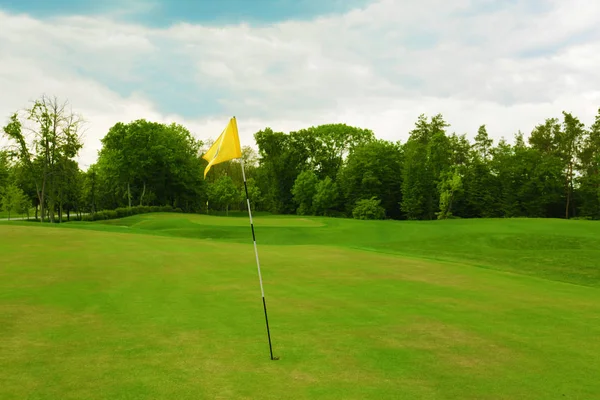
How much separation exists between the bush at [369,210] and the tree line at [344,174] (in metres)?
0.17

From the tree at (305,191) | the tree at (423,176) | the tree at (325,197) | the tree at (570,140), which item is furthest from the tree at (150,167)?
the tree at (570,140)

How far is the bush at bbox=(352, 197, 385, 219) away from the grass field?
52.2 metres

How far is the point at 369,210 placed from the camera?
7006 centimetres

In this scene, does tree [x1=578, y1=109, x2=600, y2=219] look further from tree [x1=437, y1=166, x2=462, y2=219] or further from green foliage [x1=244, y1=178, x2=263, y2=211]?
green foliage [x1=244, y1=178, x2=263, y2=211]

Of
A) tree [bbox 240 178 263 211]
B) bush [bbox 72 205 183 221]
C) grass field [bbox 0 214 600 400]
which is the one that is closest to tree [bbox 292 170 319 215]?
tree [bbox 240 178 263 211]

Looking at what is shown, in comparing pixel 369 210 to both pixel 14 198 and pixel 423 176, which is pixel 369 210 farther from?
pixel 14 198

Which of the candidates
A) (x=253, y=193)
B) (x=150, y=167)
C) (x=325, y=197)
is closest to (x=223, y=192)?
(x=253, y=193)

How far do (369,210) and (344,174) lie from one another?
11.4m

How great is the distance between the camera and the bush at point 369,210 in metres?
69.9

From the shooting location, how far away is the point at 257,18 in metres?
25.9

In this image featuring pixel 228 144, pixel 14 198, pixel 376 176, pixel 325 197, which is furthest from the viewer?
pixel 14 198

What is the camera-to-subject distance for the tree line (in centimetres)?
5843

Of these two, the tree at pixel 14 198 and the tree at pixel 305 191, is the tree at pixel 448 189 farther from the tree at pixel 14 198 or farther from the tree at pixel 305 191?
the tree at pixel 14 198

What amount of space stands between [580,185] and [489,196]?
44.6 feet
